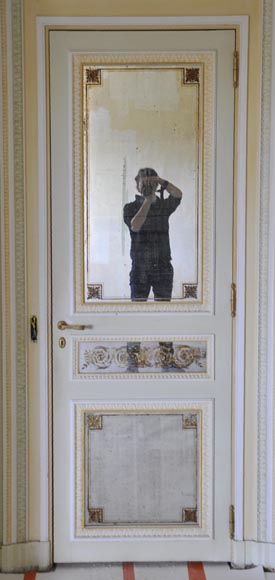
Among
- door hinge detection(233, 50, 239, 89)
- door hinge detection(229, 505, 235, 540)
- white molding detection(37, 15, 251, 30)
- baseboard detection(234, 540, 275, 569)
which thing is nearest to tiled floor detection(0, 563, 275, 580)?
baseboard detection(234, 540, 275, 569)

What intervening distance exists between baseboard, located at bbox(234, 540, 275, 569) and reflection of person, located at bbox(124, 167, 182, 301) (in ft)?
3.70

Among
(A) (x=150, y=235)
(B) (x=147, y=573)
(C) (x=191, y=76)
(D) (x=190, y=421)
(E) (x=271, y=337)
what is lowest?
(B) (x=147, y=573)

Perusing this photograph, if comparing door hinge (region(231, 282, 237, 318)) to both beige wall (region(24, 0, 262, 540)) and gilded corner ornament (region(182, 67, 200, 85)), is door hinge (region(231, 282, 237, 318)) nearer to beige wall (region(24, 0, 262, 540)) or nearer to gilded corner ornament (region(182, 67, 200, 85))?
beige wall (region(24, 0, 262, 540))

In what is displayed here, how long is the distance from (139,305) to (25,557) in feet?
3.94

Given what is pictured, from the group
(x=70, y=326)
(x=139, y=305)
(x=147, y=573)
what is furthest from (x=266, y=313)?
(x=147, y=573)

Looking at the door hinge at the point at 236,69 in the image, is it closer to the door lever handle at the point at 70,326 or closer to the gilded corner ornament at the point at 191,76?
the gilded corner ornament at the point at 191,76

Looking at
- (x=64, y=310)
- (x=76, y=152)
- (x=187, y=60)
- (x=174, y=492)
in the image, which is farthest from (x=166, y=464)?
(x=187, y=60)

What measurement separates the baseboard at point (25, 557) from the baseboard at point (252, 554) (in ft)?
2.69

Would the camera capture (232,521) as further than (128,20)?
Yes

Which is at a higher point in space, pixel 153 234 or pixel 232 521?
pixel 153 234

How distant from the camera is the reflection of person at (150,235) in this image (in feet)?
A: 7.66

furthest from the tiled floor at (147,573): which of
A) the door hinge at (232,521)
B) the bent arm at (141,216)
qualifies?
the bent arm at (141,216)

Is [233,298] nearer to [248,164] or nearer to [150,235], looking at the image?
[150,235]

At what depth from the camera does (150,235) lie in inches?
92.4
